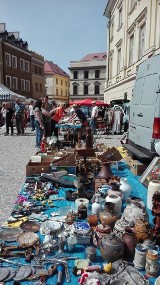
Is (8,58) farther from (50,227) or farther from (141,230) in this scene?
(141,230)

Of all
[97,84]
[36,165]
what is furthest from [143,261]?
[97,84]

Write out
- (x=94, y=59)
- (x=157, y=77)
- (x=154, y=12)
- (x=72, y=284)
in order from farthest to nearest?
(x=94, y=59) < (x=154, y=12) < (x=157, y=77) < (x=72, y=284)

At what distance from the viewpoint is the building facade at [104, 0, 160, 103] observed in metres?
13.3

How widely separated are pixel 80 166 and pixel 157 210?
243 centimetres

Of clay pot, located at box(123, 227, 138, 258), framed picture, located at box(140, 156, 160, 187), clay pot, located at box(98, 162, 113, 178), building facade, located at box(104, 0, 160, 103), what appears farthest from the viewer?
building facade, located at box(104, 0, 160, 103)

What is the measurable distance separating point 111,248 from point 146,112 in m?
3.52

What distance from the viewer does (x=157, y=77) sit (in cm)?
460

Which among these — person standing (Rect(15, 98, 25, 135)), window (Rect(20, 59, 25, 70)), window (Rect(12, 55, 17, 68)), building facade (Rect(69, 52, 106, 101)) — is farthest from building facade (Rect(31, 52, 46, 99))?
person standing (Rect(15, 98, 25, 135))

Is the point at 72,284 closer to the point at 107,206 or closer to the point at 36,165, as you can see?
the point at 107,206

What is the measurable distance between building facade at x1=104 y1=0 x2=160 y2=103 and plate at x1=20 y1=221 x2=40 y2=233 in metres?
12.0

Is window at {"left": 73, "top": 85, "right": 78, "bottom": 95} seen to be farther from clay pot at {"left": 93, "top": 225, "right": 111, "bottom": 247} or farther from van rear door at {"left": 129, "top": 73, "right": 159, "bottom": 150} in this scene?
clay pot at {"left": 93, "top": 225, "right": 111, "bottom": 247}

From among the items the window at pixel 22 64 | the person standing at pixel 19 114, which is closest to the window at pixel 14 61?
the window at pixel 22 64

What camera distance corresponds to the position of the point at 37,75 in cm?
3991

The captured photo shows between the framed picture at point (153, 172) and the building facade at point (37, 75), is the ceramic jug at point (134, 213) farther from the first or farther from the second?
the building facade at point (37, 75)
